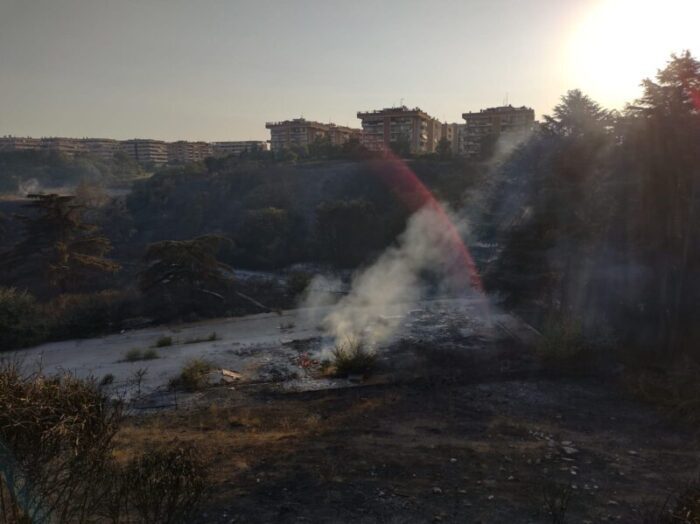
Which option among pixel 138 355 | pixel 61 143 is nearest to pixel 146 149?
pixel 61 143

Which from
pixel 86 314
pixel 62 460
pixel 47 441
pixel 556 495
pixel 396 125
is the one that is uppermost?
pixel 396 125

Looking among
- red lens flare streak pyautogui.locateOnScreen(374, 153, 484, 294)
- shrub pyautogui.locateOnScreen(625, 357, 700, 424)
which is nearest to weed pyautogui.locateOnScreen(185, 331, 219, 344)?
red lens flare streak pyautogui.locateOnScreen(374, 153, 484, 294)

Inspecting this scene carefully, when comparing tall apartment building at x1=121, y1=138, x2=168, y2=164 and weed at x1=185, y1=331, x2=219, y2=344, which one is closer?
weed at x1=185, y1=331, x2=219, y2=344

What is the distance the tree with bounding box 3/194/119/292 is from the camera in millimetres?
21438

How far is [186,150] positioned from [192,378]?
100 metres

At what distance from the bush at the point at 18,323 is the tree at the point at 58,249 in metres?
5.59

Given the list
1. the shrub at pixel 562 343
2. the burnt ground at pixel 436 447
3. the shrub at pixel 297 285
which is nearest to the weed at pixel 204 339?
the burnt ground at pixel 436 447

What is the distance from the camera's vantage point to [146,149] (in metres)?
116

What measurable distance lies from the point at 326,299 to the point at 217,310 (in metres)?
4.27

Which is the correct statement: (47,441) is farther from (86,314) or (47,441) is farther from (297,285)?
(297,285)

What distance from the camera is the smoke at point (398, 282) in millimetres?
15742

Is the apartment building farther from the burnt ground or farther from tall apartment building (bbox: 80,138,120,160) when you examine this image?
the burnt ground

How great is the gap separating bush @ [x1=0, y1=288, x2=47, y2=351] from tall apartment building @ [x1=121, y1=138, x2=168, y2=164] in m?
106

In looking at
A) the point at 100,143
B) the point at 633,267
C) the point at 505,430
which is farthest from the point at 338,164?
the point at 100,143
